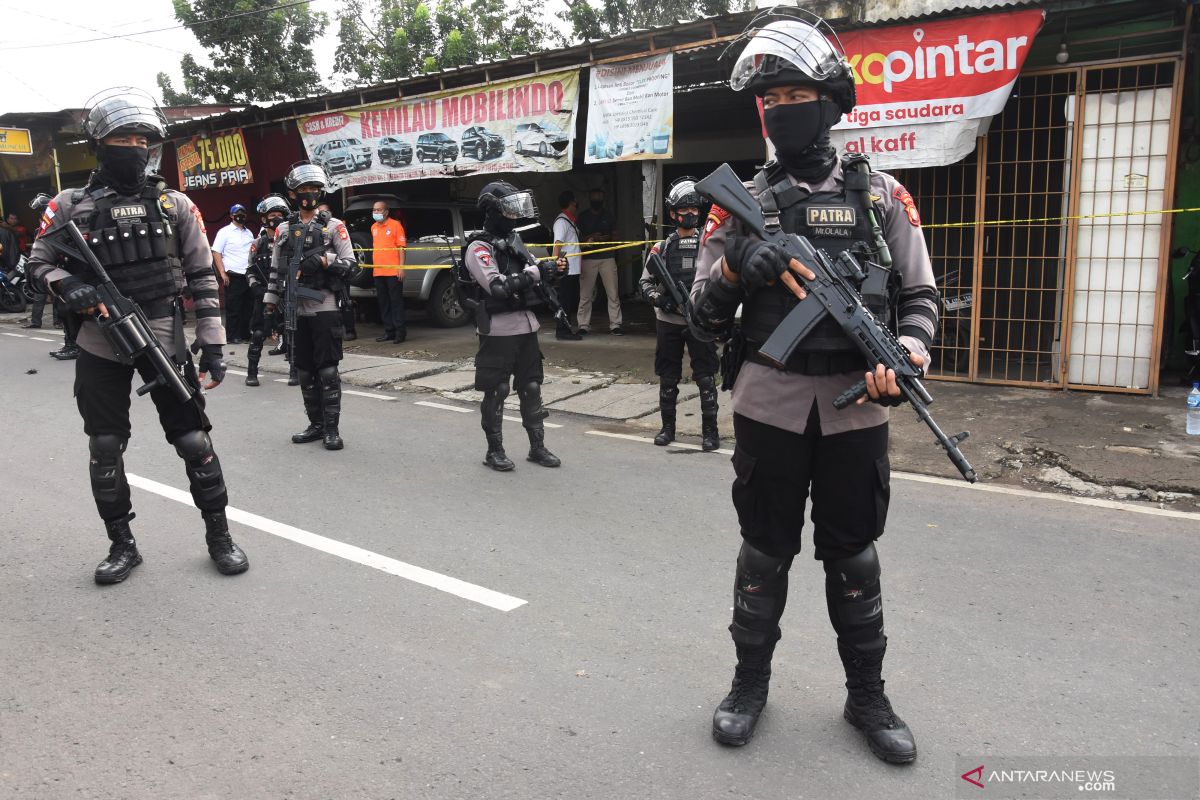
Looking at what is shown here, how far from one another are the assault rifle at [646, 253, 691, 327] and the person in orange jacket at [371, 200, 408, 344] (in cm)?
637

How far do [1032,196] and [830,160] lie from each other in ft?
21.6

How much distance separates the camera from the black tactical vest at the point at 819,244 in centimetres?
263

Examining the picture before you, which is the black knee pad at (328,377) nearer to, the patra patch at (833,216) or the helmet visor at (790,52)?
the helmet visor at (790,52)

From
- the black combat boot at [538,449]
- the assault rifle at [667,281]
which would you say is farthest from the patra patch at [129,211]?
the assault rifle at [667,281]

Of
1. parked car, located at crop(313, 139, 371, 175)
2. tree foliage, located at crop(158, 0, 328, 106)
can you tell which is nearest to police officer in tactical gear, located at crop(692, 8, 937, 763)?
parked car, located at crop(313, 139, 371, 175)

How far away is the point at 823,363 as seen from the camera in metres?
2.65

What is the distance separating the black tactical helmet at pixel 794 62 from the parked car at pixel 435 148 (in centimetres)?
963

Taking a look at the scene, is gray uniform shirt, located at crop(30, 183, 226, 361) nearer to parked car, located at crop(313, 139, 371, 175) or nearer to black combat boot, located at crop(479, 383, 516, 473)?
black combat boot, located at crop(479, 383, 516, 473)

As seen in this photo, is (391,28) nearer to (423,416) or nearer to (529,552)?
(423,416)

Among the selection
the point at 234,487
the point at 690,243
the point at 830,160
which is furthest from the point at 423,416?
the point at 830,160

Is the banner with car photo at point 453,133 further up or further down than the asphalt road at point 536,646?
further up

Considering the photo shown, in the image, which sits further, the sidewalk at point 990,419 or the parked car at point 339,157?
the parked car at point 339,157

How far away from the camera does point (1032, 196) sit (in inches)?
326

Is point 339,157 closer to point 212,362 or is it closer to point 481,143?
point 481,143
